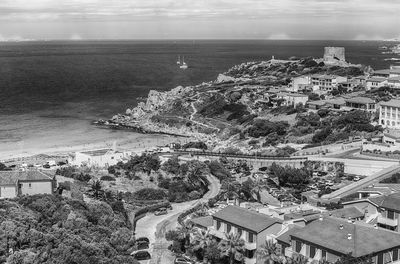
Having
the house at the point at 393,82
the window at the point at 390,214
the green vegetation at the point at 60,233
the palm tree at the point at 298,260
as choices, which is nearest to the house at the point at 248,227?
the palm tree at the point at 298,260

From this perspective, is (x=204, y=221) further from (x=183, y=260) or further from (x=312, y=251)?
(x=312, y=251)

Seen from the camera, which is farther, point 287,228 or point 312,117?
point 312,117

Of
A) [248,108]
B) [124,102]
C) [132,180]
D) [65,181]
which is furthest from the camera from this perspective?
[124,102]

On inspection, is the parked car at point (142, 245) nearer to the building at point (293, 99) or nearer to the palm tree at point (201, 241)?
the palm tree at point (201, 241)

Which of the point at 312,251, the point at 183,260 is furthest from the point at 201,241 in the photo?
the point at 312,251

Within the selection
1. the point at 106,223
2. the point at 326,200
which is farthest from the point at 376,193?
the point at 106,223

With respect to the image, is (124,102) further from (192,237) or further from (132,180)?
(192,237)
